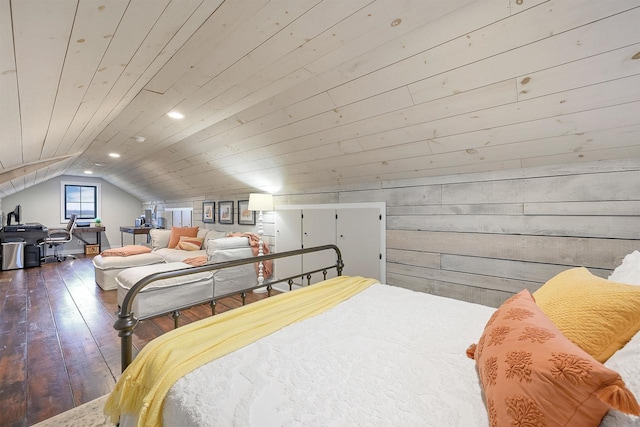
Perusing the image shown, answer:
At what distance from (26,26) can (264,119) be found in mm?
1730

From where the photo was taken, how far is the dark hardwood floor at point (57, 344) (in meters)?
1.83

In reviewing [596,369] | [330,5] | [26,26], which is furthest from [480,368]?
[26,26]

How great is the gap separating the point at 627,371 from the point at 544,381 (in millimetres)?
190

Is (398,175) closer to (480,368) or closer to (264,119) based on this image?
(264,119)

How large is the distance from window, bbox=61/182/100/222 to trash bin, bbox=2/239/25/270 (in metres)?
2.11

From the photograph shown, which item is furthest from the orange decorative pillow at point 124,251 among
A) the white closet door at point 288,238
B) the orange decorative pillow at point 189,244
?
the white closet door at point 288,238

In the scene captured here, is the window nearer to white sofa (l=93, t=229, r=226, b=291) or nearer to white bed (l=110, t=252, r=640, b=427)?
white sofa (l=93, t=229, r=226, b=291)

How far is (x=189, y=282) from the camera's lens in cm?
346

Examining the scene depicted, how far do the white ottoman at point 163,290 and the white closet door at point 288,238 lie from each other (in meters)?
1.02

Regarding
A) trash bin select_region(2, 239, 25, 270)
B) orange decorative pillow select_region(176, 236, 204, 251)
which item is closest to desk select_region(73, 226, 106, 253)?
trash bin select_region(2, 239, 25, 270)

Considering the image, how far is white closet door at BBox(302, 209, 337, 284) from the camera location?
3.56 meters

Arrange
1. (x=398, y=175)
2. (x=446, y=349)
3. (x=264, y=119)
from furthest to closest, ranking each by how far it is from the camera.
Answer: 1. (x=398, y=175)
2. (x=264, y=119)
3. (x=446, y=349)

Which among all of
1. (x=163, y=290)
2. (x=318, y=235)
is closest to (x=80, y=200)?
(x=163, y=290)

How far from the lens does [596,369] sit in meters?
0.60
